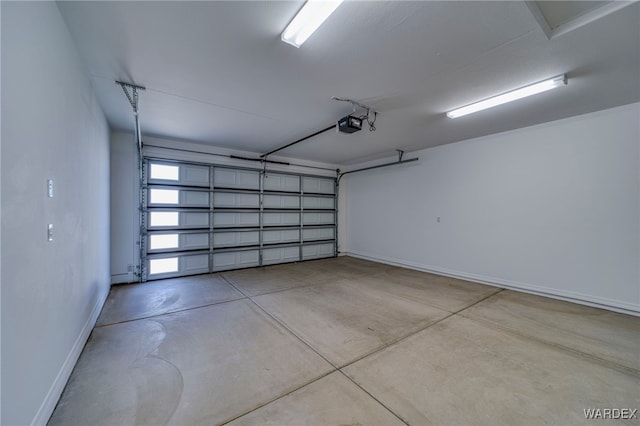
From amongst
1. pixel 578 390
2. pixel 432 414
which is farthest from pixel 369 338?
pixel 578 390

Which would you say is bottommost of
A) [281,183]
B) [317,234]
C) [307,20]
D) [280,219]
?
[317,234]

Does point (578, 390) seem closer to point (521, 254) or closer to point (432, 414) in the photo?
point (432, 414)

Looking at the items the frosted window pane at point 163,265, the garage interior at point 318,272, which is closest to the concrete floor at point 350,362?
the garage interior at point 318,272

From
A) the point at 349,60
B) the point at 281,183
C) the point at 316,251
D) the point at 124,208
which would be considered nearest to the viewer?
the point at 349,60

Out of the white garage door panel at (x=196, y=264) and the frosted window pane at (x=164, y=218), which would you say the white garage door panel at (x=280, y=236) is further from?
the frosted window pane at (x=164, y=218)

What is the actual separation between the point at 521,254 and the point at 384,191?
321 centimetres

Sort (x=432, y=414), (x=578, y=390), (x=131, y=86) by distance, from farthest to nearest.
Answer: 1. (x=131, y=86)
2. (x=578, y=390)
3. (x=432, y=414)

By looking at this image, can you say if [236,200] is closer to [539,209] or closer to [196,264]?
[196,264]

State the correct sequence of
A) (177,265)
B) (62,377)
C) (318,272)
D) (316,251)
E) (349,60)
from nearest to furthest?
(62,377)
(349,60)
(177,265)
(318,272)
(316,251)

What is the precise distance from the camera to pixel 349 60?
226 centimetres

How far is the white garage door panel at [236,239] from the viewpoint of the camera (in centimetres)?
539

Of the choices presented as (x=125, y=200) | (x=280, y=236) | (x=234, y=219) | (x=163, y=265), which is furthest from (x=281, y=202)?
(x=125, y=200)

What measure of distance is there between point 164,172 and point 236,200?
1535 mm

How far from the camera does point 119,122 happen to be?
12.7 ft
